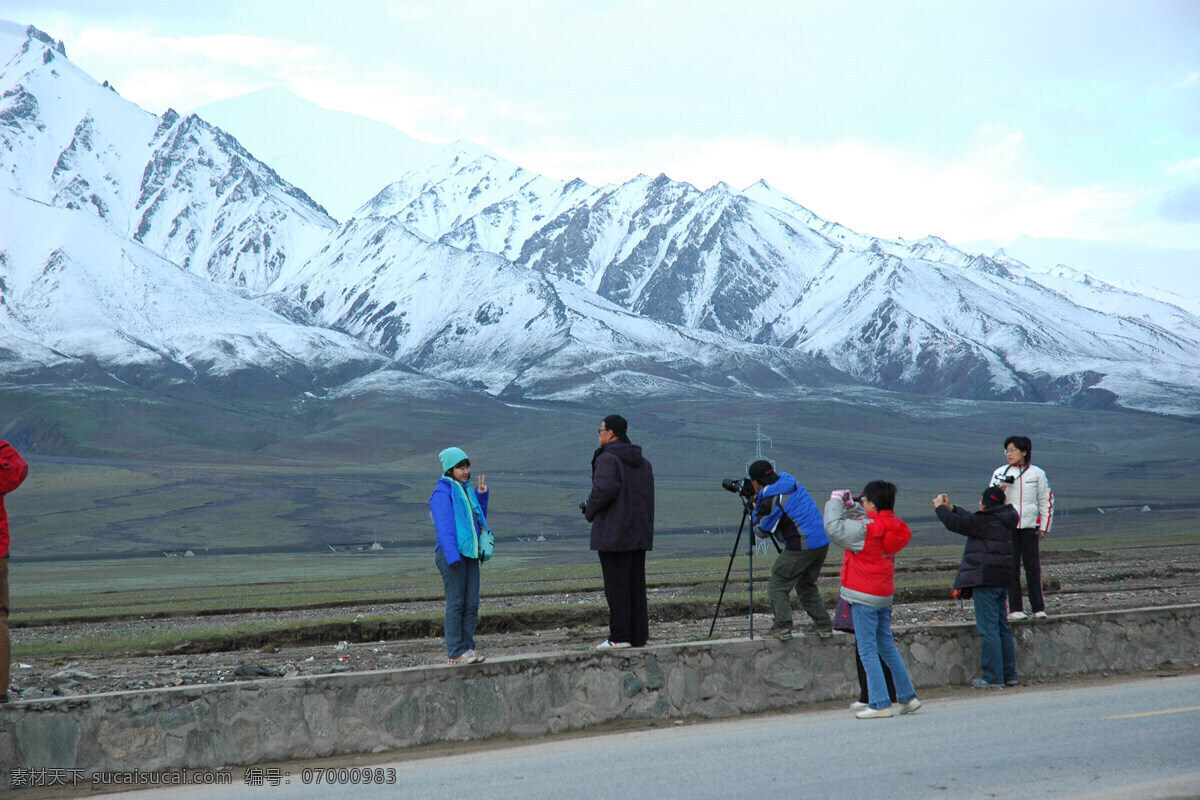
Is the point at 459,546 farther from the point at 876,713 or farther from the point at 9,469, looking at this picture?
the point at 876,713

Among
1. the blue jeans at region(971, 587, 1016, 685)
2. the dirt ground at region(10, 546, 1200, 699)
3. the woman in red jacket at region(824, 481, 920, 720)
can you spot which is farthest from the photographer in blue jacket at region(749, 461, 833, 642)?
the dirt ground at region(10, 546, 1200, 699)

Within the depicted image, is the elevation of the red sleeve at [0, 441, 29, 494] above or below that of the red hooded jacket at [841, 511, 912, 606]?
above

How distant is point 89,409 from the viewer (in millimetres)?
197125

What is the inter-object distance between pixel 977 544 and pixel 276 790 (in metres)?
7.19

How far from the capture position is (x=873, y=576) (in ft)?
32.6

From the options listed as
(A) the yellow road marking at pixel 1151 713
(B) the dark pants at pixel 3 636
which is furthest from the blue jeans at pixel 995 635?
(B) the dark pants at pixel 3 636

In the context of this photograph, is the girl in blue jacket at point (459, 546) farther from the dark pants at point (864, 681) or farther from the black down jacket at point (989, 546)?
the black down jacket at point (989, 546)

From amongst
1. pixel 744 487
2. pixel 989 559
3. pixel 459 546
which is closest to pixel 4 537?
pixel 459 546

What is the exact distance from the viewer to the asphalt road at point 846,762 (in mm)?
7887

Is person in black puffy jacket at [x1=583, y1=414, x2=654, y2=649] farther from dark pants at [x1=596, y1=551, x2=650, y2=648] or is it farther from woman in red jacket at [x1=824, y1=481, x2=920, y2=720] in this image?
woman in red jacket at [x1=824, y1=481, x2=920, y2=720]

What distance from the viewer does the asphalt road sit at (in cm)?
789

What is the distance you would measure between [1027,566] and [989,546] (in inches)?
56.6

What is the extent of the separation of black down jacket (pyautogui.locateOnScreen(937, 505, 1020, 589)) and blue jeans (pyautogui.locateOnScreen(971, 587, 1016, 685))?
0.19 meters

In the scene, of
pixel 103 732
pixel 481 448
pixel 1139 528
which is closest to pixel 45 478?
pixel 481 448
